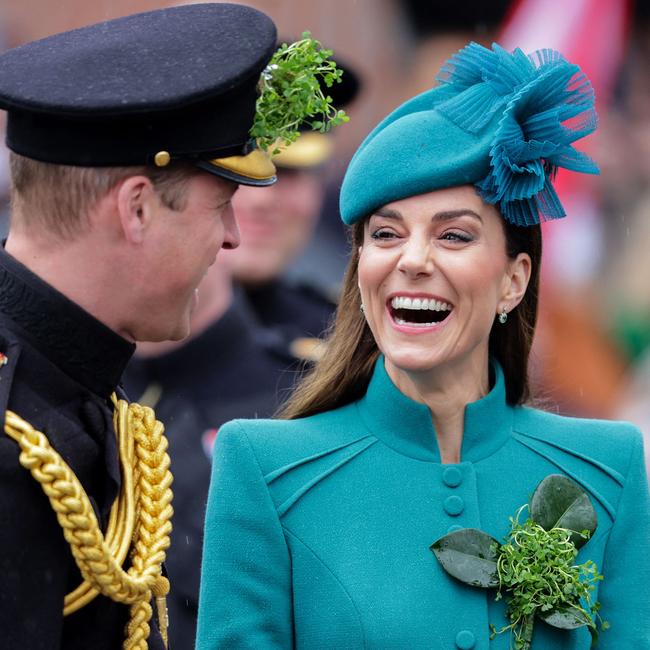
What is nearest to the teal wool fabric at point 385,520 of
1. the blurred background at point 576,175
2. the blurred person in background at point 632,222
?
the blurred background at point 576,175

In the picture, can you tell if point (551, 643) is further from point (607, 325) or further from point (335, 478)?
point (607, 325)

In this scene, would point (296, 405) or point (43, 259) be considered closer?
point (43, 259)

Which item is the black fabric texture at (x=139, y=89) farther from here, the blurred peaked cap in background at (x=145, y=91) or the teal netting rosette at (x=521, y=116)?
the teal netting rosette at (x=521, y=116)

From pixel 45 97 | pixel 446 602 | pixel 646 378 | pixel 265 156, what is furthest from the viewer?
pixel 646 378

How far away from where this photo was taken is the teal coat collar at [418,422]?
12.0 feet

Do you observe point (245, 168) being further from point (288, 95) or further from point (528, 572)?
point (528, 572)

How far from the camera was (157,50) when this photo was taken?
2.92 m

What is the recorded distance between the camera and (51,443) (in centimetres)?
277

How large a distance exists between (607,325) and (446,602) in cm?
440

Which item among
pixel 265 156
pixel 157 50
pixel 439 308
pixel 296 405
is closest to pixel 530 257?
pixel 439 308

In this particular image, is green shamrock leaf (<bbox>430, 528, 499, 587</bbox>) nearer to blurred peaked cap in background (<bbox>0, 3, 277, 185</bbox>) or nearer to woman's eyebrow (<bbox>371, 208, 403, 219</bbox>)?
woman's eyebrow (<bbox>371, 208, 403, 219</bbox>)

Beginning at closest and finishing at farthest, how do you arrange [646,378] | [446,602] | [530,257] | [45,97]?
[45,97]
[446,602]
[530,257]
[646,378]

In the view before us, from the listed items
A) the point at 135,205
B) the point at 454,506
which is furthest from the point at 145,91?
the point at 454,506

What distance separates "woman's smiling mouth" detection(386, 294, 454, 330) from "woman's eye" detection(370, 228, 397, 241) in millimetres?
150
